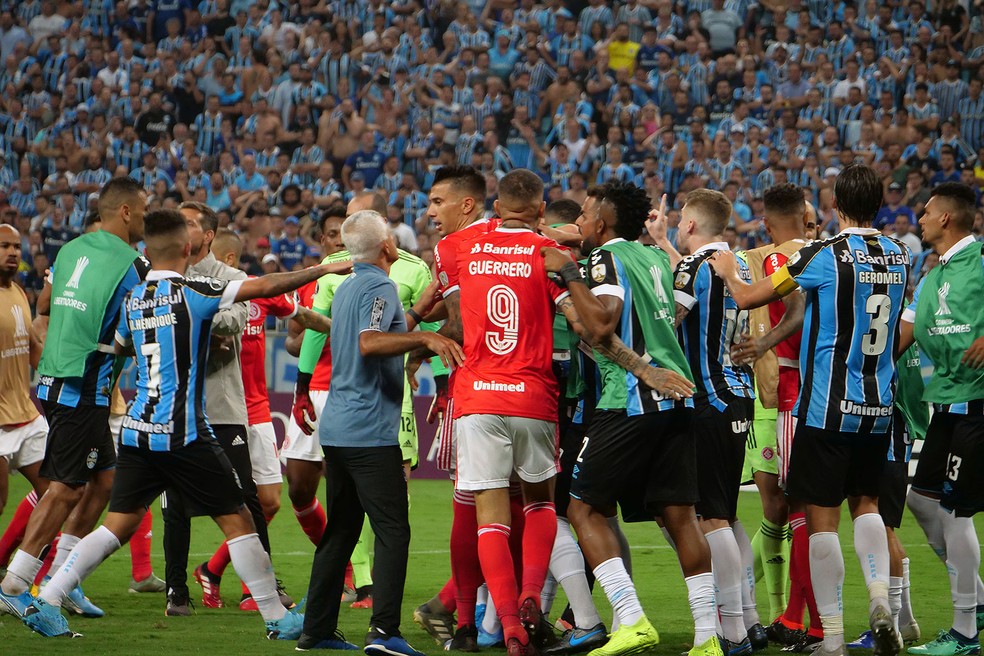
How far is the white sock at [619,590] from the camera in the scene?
6457mm

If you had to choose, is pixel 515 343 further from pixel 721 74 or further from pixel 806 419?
pixel 721 74

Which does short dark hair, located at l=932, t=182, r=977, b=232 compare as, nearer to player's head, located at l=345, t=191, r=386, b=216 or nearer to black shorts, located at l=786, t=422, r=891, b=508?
black shorts, located at l=786, t=422, r=891, b=508

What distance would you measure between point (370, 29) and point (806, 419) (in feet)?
69.5

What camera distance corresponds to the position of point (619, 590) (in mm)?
6543

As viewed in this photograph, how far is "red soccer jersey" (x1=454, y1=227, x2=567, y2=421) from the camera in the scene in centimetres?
667

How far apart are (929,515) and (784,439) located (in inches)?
40.4

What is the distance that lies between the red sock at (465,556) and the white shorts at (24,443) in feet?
13.4

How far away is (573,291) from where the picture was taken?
655 centimetres

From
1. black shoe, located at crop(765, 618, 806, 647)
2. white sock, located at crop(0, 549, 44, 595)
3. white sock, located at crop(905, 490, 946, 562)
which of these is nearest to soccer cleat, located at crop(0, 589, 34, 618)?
white sock, located at crop(0, 549, 44, 595)

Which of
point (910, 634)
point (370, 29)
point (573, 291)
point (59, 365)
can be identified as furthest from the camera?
point (370, 29)

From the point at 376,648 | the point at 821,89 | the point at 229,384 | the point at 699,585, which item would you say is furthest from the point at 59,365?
the point at 821,89

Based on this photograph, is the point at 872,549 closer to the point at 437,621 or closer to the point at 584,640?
the point at 584,640

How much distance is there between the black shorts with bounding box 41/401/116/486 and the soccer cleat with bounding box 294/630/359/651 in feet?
7.20

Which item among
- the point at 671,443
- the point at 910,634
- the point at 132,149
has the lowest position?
the point at 910,634
